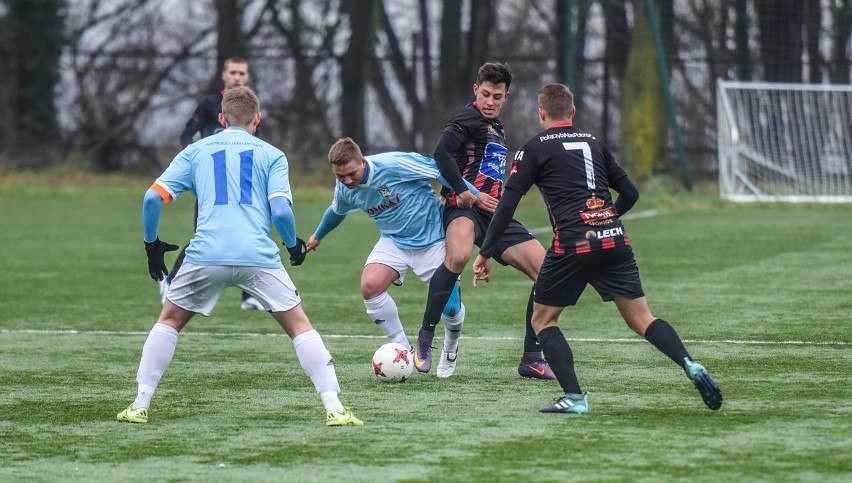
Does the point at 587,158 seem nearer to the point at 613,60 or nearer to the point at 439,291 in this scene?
the point at 439,291

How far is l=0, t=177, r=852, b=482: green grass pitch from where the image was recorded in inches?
214

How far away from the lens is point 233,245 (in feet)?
20.7

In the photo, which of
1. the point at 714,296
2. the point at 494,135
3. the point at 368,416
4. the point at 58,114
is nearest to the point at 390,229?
the point at 494,135

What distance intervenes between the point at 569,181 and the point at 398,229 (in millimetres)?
1774

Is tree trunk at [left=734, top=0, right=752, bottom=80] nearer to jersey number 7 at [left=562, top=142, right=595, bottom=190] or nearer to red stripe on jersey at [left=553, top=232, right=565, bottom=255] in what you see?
jersey number 7 at [left=562, top=142, right=595, bottom=190]

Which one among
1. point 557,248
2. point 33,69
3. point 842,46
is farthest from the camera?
point 33,69

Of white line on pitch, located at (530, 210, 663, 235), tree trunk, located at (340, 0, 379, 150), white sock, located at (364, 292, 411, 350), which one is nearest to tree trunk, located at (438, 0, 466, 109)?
tree trunk, located at (340, 0, 379, 150)

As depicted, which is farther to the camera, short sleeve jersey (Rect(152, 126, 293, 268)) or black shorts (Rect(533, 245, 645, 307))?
black shorts (Rect(533, 245, 645, 307))

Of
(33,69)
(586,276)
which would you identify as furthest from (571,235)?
(33,69)

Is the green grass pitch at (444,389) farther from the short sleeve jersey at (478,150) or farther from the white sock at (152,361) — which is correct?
the short sleeve jersey at (478,150)

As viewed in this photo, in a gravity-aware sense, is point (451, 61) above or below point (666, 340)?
above

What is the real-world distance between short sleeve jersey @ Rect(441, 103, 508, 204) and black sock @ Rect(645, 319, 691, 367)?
191 centimetres

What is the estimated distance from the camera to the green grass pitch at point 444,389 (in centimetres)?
544

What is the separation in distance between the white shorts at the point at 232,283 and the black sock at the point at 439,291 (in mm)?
1673
